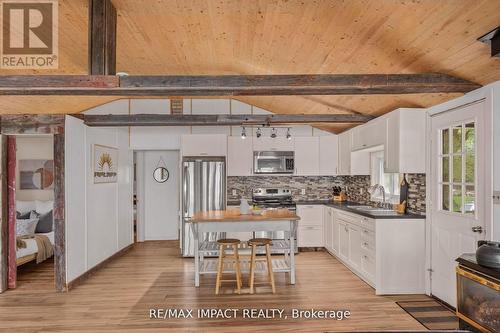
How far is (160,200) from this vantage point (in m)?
8.24

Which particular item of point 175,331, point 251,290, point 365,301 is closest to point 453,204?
point 365,301

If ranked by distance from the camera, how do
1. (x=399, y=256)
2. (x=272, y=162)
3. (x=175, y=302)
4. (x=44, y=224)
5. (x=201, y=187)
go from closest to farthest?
Answer: (x=175, y=302) → (x=399, y=256) → (x=44, y=224) → (x=201, y=187) → (x=272, y=162)

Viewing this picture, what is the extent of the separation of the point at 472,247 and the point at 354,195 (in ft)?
11.5

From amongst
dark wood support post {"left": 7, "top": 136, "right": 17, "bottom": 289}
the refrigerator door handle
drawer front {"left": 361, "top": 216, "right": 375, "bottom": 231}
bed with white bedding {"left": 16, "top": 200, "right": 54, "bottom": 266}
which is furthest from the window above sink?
bed with white bedding {"left": 16, "top": 200, "right": 54, "bottom": 266}

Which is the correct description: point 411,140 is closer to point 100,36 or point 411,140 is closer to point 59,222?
point 100,36

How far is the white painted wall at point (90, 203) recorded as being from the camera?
490 centimetres

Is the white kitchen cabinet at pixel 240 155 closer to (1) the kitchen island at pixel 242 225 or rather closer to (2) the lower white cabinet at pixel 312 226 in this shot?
(2) the lower white cabinet at pixel 312 226

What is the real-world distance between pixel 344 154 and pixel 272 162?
1368 millimetres

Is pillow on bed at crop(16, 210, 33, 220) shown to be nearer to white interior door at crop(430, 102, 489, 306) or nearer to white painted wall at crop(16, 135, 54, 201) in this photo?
white painted wall at crop(16, 135, 54, 201)

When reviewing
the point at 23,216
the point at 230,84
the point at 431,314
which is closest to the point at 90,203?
the point at 23,216

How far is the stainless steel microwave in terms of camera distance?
7094 mm

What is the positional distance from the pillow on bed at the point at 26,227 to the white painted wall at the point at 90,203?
1.25 m

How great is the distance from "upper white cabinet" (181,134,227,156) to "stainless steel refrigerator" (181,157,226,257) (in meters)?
0.23

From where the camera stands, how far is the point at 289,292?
4.52m
